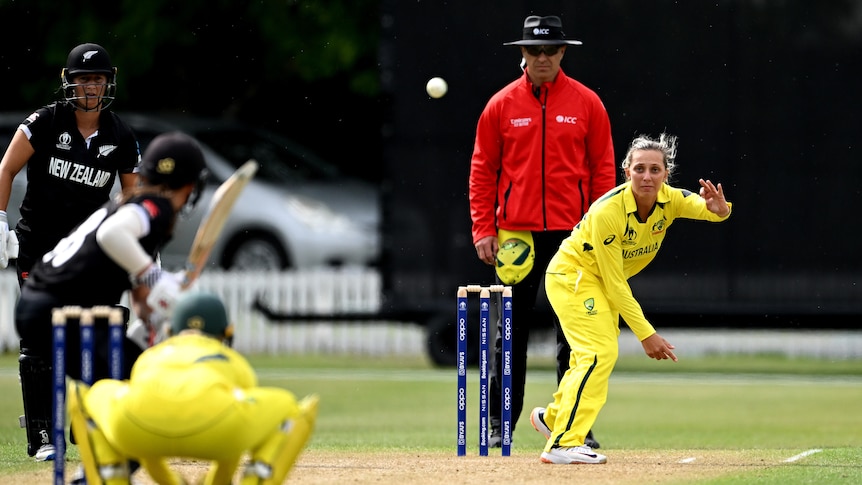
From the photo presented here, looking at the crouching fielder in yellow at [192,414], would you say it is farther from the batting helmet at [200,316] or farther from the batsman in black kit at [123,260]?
the batsman in black kit at [123,260]

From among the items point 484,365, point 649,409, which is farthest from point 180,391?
point 649,409

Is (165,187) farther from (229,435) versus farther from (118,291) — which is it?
(229,435)

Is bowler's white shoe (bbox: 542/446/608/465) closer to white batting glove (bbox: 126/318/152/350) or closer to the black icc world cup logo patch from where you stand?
the black icc world cup logo patch

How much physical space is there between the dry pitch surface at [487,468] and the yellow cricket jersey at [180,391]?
4.42 ft

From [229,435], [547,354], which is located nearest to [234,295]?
[547,354]

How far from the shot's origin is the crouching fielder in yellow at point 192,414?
4.26 m

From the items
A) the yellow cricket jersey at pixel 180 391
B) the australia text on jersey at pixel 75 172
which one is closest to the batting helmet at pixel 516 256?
the australia text on jersey at pixel 75 172

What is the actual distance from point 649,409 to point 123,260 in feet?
19.4

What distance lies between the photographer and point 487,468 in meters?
5.98

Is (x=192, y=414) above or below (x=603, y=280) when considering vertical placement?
below

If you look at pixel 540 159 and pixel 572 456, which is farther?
pixel 540 159

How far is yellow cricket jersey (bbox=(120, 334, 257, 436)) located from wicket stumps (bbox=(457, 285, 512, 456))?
1.99 metres

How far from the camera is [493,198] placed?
7.09 m

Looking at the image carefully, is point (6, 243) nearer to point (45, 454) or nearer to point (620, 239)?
point (45, 454)
